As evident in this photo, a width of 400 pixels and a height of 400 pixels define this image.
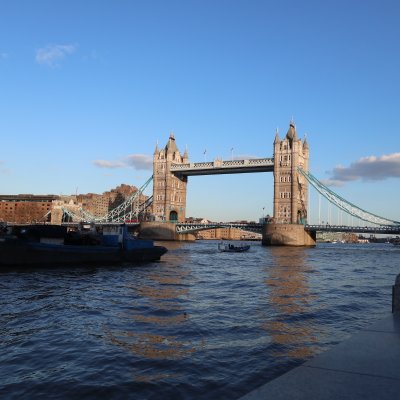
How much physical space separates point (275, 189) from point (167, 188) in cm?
3062

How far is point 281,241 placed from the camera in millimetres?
98312

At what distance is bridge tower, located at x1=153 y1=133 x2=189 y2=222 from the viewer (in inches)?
4867

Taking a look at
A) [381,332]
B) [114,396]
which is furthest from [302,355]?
[114,396]

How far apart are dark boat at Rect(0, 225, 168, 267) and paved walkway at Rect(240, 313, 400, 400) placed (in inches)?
1151

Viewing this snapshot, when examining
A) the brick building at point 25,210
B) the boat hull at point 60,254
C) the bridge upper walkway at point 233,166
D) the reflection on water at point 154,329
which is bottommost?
the reflection on water at point 154,329

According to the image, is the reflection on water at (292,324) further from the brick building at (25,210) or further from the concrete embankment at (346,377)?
the brick building at (25,210)

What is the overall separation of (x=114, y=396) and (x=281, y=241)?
306 feet

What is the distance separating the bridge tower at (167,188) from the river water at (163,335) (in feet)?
331

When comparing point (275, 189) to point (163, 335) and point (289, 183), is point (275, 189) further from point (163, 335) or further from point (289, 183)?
point (163, 335)

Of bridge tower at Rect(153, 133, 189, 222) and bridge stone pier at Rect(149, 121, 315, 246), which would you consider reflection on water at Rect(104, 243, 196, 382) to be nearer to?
bridge stone pier at Rect(149, 121, 315, 246)

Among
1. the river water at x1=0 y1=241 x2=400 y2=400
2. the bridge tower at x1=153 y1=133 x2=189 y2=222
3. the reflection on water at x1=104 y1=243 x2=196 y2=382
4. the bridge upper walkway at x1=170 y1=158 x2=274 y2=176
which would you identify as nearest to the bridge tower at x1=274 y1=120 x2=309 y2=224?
the bridge upper walkway at x1=170 y1=158 x2=274 y2=176

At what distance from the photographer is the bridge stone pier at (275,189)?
100875 millimetres

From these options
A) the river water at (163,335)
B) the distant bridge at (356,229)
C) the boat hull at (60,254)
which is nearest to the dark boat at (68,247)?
the boat hull at (60,254)

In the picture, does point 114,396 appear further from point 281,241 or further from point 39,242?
point 281,241
